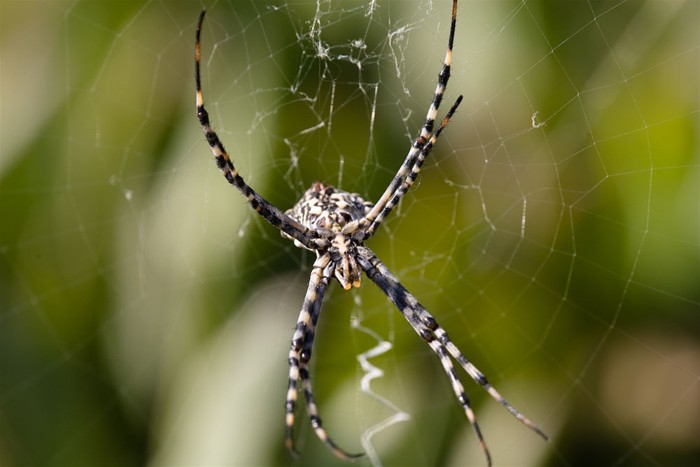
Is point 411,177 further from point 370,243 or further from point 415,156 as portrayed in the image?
point 370,243

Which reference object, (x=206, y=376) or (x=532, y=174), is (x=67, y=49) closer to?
(x=206, y=376)

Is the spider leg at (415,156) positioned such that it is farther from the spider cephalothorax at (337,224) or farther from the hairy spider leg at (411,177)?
the spider cephalothorax at (337,224)

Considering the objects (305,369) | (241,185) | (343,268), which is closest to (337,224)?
(343,268)

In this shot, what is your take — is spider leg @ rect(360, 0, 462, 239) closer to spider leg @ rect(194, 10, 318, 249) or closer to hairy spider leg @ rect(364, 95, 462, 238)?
hairy spider leg @ rect(364, 95, 462, 238)

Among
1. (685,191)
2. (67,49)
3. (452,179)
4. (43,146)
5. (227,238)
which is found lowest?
(685,191)

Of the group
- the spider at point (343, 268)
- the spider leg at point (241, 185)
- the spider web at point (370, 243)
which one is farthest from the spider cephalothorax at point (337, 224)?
the spider web at point (370, 243)

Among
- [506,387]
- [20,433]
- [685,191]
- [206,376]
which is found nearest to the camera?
[685,191]

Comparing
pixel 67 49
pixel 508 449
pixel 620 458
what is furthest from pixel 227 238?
pixel 620 458
